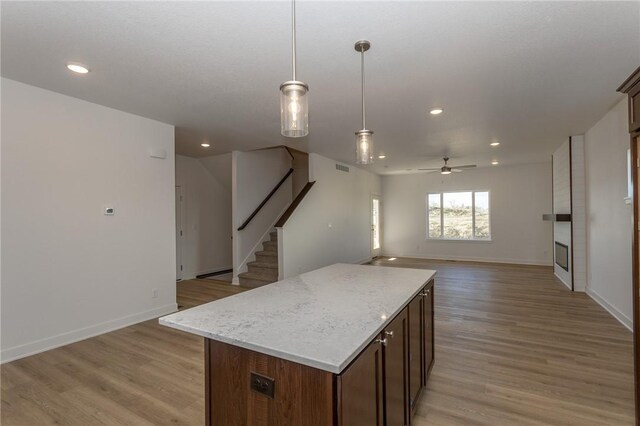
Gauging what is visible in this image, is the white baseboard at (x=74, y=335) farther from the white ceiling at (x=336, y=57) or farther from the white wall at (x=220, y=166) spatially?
the white wall at (x=220, y=166)

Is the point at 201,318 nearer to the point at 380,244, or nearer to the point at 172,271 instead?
the point at 172,271

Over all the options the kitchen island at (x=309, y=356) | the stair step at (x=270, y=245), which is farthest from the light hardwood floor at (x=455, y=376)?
the stair step at (x=270, y=245)

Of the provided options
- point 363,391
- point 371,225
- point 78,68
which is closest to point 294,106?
point 363,391

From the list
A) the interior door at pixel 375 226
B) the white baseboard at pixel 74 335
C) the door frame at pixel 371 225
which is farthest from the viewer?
the interior door at pixel 375 226

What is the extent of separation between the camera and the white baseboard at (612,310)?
3.61 m

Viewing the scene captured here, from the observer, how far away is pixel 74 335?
3332 millimetres

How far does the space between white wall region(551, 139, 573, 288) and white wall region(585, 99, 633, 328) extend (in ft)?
1.49

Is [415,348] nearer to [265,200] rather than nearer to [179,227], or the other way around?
[265,200]

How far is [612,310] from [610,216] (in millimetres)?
1220

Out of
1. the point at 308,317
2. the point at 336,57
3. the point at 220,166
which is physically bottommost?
the point at 308,317

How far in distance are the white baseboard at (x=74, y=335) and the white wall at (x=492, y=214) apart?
7.25m

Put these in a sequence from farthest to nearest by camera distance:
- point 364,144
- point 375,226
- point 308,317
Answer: point 375,226 < point 364,144 < point 308,317

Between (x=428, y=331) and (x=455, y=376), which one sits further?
(x=455, y=376)

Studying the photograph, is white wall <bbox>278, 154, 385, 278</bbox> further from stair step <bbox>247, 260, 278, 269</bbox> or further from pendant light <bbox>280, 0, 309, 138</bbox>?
pendant light <bbox>280, 0, 309, 138</bbox>
